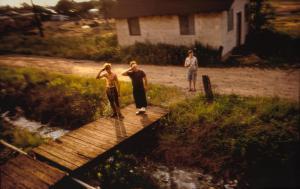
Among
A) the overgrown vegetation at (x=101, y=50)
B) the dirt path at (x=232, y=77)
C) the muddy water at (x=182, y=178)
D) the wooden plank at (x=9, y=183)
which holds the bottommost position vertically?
the muddy water at (x=182, y=178)

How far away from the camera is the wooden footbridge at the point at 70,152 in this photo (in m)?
7.61

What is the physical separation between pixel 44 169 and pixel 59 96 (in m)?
7.46

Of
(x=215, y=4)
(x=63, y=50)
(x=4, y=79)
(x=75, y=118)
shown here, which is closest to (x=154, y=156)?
(x=75, y=118)

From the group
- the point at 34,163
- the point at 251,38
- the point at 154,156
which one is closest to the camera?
the point at 34,163

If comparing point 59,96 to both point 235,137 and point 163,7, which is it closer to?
point 235,137

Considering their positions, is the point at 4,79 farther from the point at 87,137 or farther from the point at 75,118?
the point at 87,137

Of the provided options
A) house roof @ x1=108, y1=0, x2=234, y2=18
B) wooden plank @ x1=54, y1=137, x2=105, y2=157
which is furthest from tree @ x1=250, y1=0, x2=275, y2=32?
wooden plank @ x1=54, y1=137, x2=105, y2=157

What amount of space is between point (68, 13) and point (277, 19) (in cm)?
3302

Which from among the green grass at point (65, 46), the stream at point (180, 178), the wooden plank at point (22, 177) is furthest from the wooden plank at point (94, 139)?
the green grass at point (65, 46)

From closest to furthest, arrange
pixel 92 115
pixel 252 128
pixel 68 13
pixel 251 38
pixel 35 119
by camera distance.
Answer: pixel 252 128, pixel 92 115, pixel 35 119, pixel 251 38, pixel 68 13

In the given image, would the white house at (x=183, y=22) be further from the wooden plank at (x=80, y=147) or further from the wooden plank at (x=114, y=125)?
the wooden plank at (x=80, y=147)

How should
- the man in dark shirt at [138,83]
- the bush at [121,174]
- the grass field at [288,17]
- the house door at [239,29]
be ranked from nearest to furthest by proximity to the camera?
1. the bush at [121,174]
2. the man in dark shirt at [138,83]
3. the house door at [239,29]
4. the grass field at [288,17]

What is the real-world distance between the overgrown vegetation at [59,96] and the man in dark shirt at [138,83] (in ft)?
4.72

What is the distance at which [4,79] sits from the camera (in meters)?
17.7
